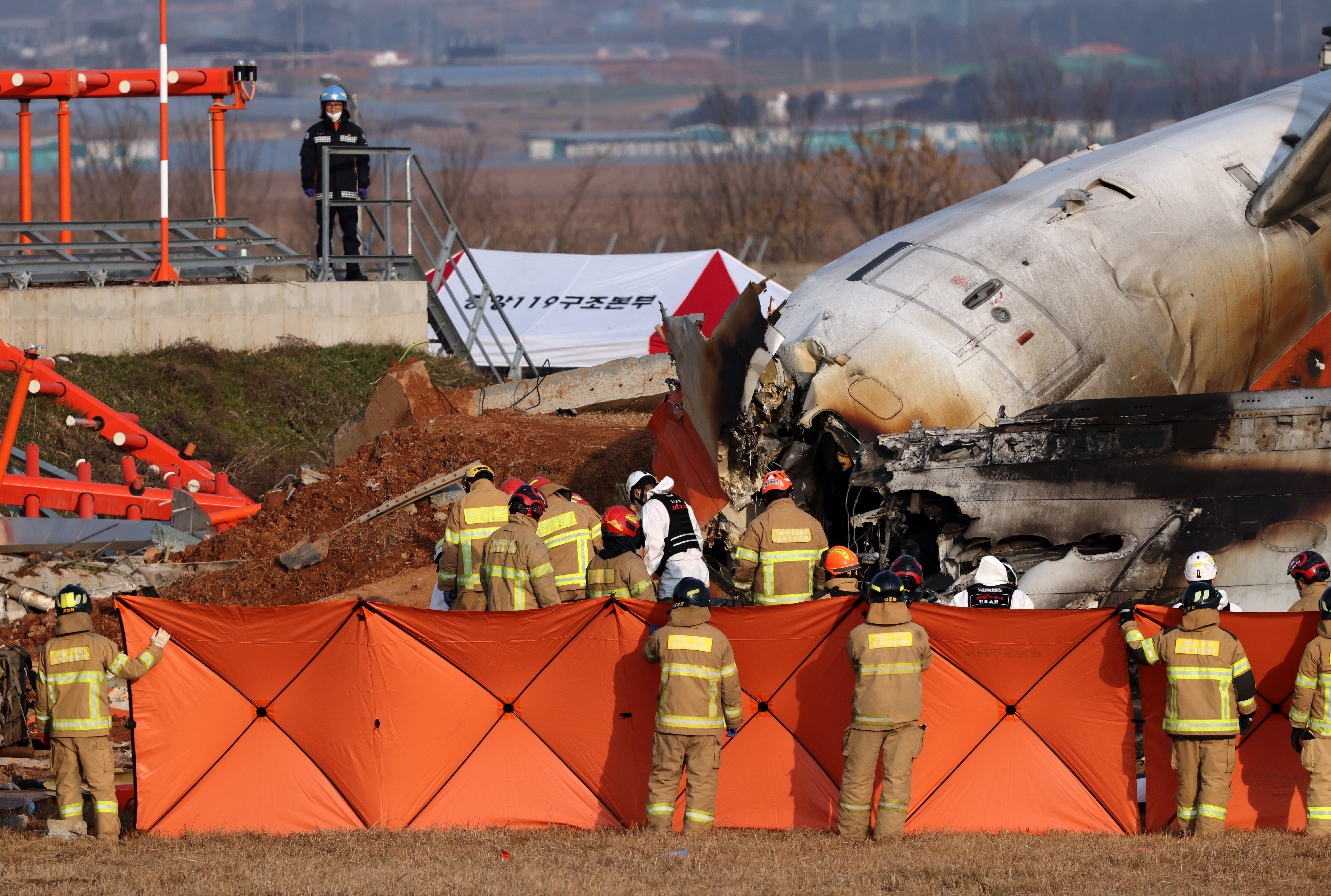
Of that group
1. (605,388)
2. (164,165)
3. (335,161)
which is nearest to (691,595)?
(605,388)

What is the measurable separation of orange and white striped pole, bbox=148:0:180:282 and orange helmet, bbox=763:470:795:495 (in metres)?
13.3

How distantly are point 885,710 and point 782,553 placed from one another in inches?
85.5

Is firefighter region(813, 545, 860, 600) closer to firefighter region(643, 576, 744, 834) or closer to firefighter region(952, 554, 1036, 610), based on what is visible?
firefighter region(952, 554, 1036, 610)

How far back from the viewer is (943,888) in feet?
31.0

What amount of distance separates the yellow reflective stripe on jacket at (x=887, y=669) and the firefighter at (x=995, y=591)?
128cm

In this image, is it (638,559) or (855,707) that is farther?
(638,559)

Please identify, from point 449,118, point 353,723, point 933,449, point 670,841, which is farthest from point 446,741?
point 449,118

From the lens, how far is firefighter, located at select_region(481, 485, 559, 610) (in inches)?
484

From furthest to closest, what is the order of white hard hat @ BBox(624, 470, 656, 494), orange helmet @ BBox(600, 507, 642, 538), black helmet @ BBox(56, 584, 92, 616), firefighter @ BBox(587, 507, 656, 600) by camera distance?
white hard hat @ BBox(624, 470, 656, 494), orange helmet @ BBox(600, 507, 642, 538), firefighter @ BBox(587, 507, 656, 600), black helmet @ BBox(56, 584, 92, 616)

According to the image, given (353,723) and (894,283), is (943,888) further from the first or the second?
(894,283)

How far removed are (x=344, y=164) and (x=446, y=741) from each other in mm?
16984

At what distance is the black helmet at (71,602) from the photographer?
10969 mm

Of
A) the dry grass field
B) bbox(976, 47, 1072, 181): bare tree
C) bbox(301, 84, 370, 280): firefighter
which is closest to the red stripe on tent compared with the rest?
bbox(301, 84, 370, 280): firefighter

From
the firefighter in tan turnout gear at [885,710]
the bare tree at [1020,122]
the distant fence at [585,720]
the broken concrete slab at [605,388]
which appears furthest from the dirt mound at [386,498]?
the bare tree at [1020,122]
